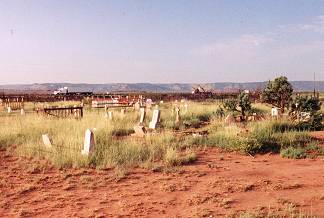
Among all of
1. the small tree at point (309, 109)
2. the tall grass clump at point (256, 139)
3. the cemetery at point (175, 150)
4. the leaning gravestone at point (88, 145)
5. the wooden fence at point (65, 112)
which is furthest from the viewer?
the wooden fence at point (65, 112)

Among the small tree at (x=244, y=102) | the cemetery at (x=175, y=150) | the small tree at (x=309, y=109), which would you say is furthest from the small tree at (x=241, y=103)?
the cemetery at (x=175, y=150)

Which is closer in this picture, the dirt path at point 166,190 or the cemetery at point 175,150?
the dirt path at point 166,190

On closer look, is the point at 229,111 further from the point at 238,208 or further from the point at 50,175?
the point at 238,208

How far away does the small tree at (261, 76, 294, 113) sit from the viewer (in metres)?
21.9

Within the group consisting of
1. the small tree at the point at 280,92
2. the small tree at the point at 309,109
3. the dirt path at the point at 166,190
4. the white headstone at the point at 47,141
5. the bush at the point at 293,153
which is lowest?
the dirt path at the point at 166,190

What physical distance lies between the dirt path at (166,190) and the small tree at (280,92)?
10806mm

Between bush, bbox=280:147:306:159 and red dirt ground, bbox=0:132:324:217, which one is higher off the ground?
bush, bbox=280:147:306:159

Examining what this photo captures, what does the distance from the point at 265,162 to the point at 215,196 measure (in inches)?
148

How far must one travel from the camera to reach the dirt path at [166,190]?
7.46m

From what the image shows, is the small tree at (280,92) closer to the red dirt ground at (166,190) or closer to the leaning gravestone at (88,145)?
the red dirt ground at (166,190)

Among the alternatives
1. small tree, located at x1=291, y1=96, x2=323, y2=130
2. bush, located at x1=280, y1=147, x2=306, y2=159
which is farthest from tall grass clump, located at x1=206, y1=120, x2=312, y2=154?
small tree, located at x1=291, y1=96, x2=323, y2=130

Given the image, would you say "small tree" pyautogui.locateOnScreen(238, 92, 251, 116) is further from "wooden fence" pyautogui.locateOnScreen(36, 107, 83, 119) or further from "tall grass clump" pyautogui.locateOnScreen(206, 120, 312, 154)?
"wooden fence" pyautogui.locateOnScreen(36, 107, 83, 119)

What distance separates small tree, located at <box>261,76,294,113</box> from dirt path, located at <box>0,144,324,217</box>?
425 inches

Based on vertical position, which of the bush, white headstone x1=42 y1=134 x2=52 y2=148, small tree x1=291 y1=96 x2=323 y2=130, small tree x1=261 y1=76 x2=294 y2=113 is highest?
small tree x1=261 y1=76 x2=294 y2=113
